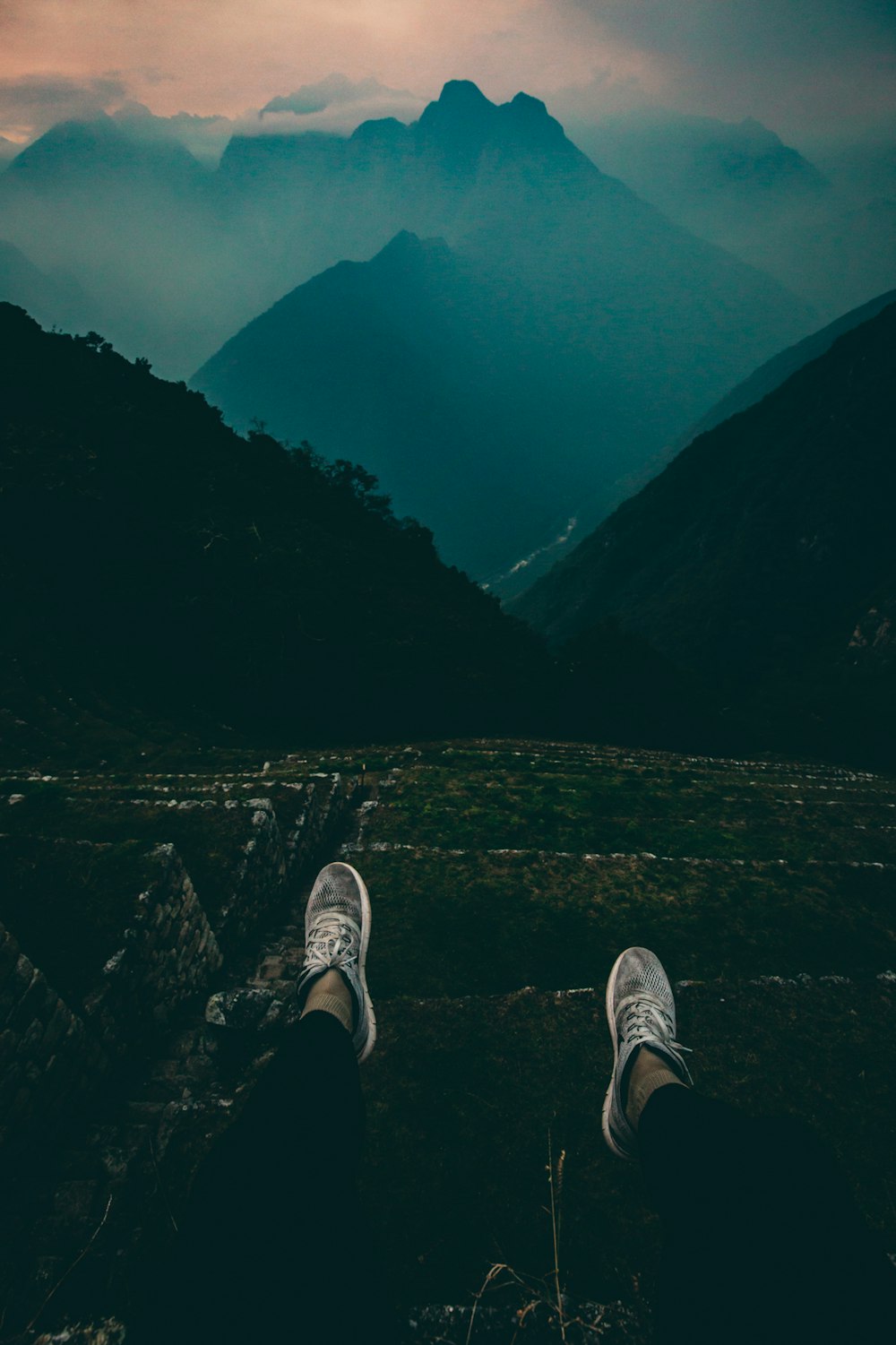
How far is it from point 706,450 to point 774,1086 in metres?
127

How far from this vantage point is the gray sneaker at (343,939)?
5367 millimetres

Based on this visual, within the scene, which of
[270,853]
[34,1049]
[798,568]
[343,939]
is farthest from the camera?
[798,568]

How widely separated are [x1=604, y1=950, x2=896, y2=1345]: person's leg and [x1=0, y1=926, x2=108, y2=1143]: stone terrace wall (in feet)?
16.4

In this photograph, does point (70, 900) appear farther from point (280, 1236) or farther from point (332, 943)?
point (280, 1236)

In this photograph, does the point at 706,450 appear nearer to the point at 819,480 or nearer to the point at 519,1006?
the point at 819,480

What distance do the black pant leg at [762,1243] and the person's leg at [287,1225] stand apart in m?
1.80

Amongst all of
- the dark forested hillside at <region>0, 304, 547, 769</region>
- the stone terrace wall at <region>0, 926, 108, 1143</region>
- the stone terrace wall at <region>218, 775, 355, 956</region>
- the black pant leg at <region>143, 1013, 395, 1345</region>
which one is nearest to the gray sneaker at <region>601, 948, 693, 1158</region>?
the black pant leg at <region>143, 1013, 395, 1345</region>

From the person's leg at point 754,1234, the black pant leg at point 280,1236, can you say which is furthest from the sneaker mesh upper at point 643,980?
the black pant leg at point 280,1236

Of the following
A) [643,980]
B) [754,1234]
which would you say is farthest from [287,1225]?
[643,980]

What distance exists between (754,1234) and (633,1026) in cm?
250

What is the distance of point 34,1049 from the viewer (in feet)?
15.1

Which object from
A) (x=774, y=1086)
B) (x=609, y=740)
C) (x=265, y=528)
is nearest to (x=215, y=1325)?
(x=774, y=1086)

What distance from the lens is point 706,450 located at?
11100 centimetres

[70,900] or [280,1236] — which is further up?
[70,900]
